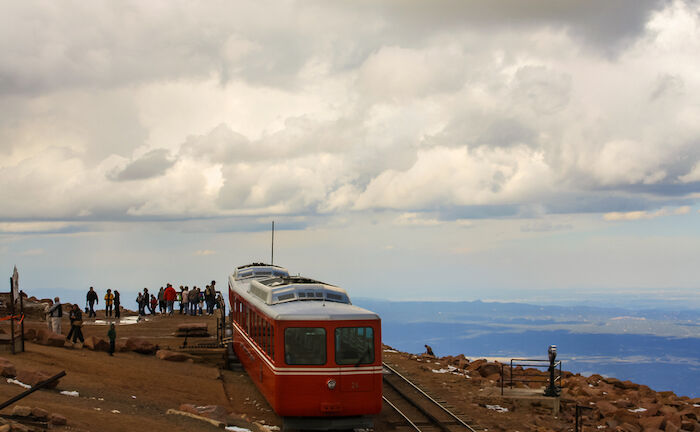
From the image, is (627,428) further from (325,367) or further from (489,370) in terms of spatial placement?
(325,367)

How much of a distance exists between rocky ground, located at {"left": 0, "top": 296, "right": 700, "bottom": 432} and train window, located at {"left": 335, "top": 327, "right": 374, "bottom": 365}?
118 inches

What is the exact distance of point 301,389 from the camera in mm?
19578

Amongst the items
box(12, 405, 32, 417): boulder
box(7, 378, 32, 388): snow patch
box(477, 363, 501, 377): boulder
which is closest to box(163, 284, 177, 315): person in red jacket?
box(477, 363, 501, 377): boulder

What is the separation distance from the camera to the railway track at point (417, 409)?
22266mm

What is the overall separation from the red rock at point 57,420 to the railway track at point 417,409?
977 centimetres

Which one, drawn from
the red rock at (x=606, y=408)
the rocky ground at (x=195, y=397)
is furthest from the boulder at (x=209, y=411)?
the red rock at (x=606, y=408)

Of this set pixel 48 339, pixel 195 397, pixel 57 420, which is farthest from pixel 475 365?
pixel 57 420

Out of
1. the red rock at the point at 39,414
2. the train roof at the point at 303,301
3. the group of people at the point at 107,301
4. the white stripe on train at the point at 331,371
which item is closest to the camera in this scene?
the red rock at the point at 39,414

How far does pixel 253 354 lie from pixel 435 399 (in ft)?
22.7

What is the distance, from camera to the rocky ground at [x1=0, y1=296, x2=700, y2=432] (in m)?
18.5

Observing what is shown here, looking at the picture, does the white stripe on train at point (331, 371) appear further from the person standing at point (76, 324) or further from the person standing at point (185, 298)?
the person standing at point (185, 298)

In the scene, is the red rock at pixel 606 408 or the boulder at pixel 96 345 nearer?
the red rock at pixel 606 408

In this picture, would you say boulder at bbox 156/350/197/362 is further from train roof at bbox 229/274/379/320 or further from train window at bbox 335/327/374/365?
train window at bbox 335/327/374/365

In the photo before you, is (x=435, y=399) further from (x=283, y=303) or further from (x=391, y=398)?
(x=283, y=303)
